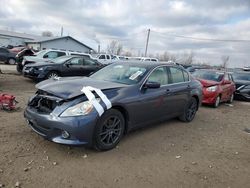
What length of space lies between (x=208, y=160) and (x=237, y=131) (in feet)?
9.08

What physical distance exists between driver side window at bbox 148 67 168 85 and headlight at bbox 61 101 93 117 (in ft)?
5.81

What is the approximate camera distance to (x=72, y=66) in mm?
13359

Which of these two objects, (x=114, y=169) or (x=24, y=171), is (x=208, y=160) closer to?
(x=114, y=169)

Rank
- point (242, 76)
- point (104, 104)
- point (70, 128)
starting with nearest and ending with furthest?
point (70, 128) → point (104, 104) → point (242, 76)

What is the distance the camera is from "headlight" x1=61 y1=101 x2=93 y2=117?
4.27m

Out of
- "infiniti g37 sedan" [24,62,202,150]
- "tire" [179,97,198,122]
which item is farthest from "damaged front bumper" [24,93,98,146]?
"tire" [179,97,198,122]

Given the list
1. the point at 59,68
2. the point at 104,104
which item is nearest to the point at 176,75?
the point at 104,104

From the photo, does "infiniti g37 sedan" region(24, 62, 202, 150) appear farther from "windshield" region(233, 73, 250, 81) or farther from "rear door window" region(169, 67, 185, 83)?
"windshield" region(233, 73, 250, 81)

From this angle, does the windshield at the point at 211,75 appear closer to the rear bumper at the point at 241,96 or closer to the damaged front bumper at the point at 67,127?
the rear bumper at the point at 241,96

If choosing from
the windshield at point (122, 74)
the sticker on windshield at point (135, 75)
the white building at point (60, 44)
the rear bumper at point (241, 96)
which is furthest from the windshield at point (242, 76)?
the white building at point (60, 44)

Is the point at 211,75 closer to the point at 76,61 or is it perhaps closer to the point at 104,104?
the point at 76,61

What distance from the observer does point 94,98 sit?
4422 millimetres

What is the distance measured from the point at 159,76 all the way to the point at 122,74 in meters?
0.87

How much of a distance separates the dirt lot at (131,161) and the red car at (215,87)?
160 inches
